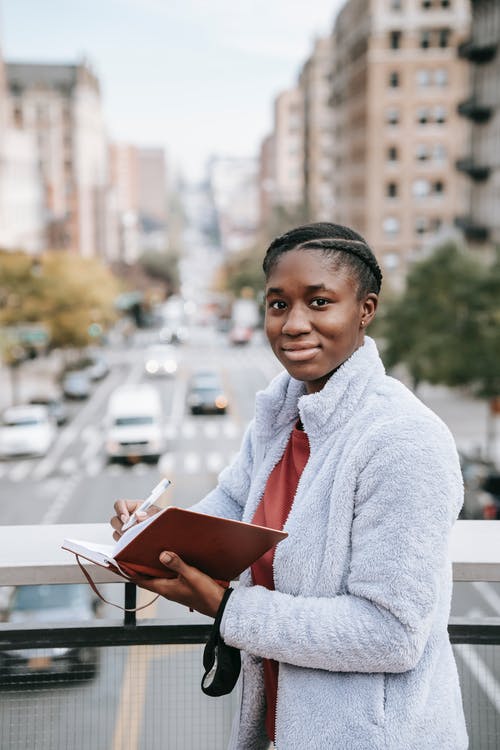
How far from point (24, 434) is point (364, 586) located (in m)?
33.7

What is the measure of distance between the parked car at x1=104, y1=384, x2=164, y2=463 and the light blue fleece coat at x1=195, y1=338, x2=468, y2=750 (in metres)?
30.6

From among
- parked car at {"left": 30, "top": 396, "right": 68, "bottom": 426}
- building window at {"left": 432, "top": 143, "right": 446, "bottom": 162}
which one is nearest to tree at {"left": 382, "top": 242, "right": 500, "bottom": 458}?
parked car at {"left": 30, "top": 396, "right": 68, "bottom": 426}

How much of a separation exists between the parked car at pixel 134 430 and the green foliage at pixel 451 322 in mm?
8775

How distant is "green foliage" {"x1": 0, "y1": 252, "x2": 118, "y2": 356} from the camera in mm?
42469

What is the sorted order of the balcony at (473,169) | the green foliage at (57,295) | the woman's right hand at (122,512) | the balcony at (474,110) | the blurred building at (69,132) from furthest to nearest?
the blurred building at (69,132) → the balcony at (473,169) → the balcony at (474,110) → the green foliage at (57,295) → the woman's right hand at (122,512)

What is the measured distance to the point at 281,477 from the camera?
2.62m

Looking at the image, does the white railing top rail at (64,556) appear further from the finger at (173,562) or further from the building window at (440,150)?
the building window at (440,150)

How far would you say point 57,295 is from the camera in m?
48.5

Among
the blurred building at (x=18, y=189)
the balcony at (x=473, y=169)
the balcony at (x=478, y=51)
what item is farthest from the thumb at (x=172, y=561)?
the blurred building at (x=18, y=189)

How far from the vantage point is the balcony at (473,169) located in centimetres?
4534

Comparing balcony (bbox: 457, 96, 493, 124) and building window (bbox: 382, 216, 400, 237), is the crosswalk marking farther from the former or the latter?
building window (bbox: 382, 216, 400, 237)

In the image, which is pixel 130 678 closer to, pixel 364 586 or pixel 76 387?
pixel 364 586

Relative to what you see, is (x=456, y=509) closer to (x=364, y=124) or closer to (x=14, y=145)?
(x=14, y=145)

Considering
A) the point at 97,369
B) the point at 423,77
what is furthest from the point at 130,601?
the point at 423,77
